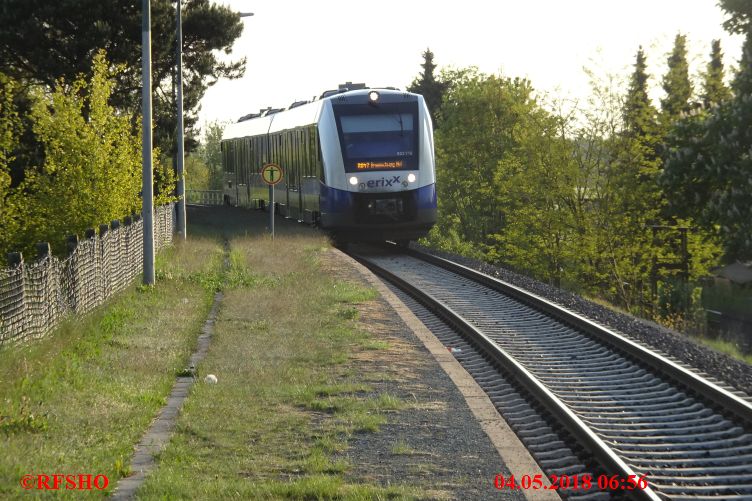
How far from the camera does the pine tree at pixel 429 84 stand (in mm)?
87500

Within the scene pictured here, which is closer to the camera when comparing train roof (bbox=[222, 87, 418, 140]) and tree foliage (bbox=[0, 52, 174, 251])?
tree foliage (bbox=[0, 52, 174, 251])

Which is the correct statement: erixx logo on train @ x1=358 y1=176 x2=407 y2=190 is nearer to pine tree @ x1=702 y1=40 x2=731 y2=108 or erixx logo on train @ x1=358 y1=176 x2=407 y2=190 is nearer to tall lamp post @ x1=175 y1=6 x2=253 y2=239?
tall lamp post @ x1=175 y1=6 x2=253 y2=239

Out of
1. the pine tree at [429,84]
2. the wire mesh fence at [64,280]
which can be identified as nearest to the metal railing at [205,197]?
the pine tree at [429,84]

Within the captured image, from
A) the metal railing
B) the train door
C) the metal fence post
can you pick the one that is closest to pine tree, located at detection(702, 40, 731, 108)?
the train door

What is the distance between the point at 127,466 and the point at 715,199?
22427 millimetres

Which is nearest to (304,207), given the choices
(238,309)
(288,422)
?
(238,309)

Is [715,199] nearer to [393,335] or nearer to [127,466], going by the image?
[393,335]

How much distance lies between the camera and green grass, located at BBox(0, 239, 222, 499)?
7617 millimetres

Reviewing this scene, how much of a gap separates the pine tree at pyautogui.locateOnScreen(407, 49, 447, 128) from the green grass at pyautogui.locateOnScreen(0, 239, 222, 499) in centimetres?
7205

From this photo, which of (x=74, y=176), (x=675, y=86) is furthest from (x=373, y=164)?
(x=675, y=86)

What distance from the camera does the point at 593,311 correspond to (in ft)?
53.8

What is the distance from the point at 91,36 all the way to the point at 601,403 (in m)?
30.7

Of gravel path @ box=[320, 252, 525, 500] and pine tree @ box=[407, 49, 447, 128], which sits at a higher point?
pine tree @ box=[407, 49, 447, 128]

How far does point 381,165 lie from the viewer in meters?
25.6
